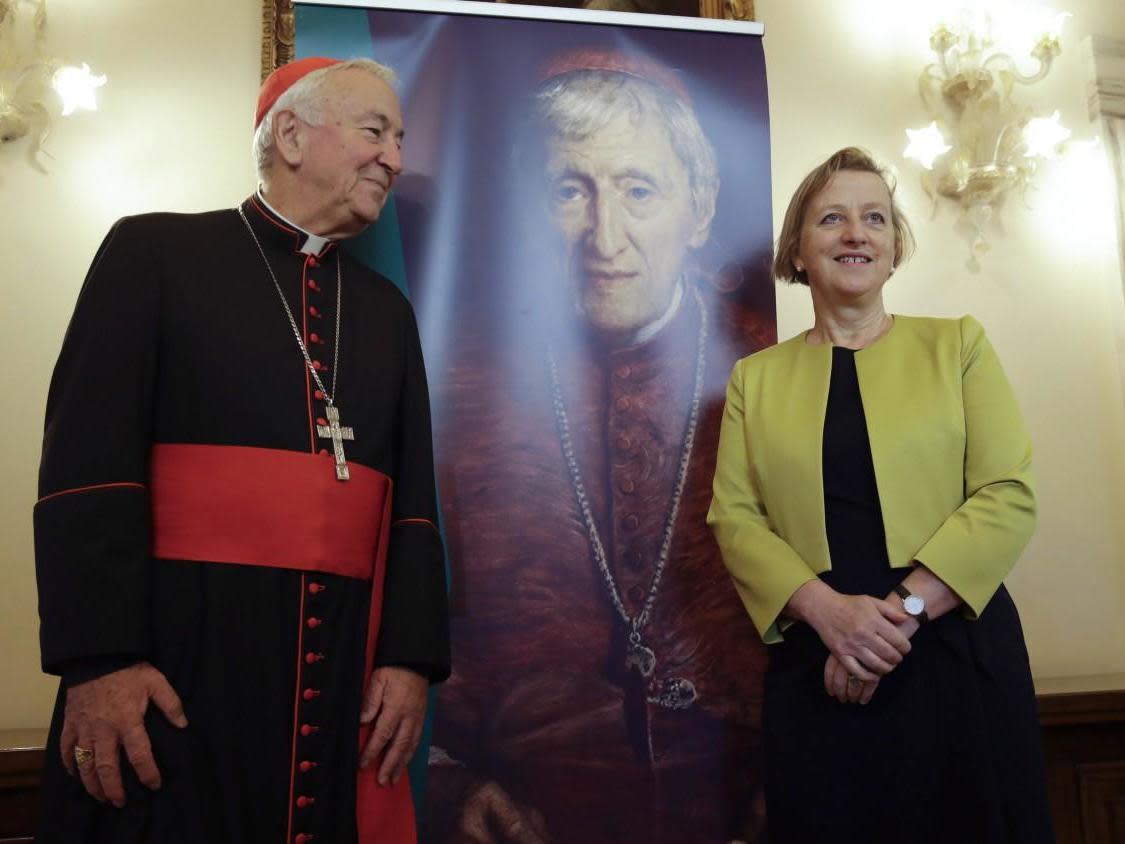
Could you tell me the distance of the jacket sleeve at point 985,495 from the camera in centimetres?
204

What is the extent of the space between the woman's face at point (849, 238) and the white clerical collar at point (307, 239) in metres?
1.10

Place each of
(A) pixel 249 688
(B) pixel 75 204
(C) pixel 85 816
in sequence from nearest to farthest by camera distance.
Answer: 1. (C) pixel 85 816
2. (A) pixel 249 688
3. (B) pixel 75 204

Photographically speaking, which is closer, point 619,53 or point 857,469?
point 857,469

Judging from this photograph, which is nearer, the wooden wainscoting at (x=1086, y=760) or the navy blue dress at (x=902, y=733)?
the navy blue dress at (x=902, y=733)

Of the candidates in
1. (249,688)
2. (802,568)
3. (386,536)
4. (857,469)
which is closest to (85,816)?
(249,688)

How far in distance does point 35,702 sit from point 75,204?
1.43m

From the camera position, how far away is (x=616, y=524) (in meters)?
2.65

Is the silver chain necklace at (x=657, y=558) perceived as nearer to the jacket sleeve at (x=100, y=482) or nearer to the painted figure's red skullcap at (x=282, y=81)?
the painted figure's red skullcap at (x=282, y=81)

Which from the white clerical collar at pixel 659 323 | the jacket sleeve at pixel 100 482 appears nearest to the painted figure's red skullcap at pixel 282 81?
the jacket sleeve at pixel 100 482

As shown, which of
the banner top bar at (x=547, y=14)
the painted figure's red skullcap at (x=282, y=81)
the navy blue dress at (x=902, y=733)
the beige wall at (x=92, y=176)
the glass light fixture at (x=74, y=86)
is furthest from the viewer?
the glass light fixture at (x=74, y=86)

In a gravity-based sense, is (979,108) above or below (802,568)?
above

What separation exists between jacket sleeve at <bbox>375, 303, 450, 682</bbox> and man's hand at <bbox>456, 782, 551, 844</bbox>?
580mm

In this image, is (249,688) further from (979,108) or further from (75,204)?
(979,108)

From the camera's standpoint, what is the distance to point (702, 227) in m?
2.86
